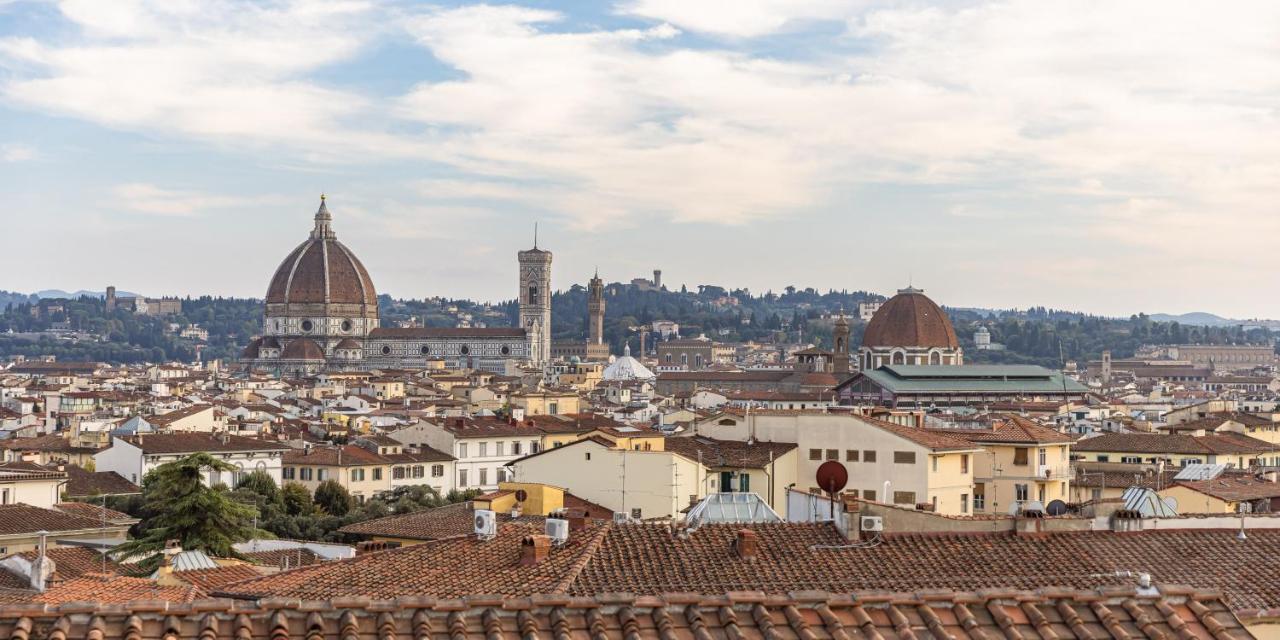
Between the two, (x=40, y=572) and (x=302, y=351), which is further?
(x=302, y=351)

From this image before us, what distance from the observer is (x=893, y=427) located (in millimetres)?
25766

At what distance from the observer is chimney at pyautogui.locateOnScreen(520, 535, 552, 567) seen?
42.3ft

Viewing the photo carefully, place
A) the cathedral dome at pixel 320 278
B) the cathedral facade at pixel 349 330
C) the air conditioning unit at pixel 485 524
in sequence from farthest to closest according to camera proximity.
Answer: the cathedral dome at pixel 320 278, the cathedral facade at pixel 349 330, the air conditioning unit at pixel 485 524

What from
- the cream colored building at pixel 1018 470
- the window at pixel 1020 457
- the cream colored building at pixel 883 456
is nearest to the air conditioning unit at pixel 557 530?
the cream colored building at pixel 883 456

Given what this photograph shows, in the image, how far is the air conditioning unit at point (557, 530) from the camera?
13664 mm

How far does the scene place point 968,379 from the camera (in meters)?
94.8

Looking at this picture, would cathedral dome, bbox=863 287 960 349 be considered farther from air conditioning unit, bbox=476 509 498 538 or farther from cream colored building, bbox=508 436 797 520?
air conditioning unit, bbox=476 509 498 538

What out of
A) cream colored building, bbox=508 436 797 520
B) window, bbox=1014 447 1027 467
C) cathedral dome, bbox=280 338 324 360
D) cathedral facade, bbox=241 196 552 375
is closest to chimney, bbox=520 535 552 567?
cream colored building, bbox=508 436 797 520

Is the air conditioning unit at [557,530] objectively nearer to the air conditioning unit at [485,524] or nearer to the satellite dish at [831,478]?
the air conditioning unit at [485,524]

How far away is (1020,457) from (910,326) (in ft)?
301

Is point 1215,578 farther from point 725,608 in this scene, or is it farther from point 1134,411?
point 1134,411

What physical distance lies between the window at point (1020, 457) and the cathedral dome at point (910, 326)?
3584 inches

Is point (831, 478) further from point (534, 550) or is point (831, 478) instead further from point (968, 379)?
point (968, 379)

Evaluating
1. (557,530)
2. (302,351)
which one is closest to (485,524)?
(557,530)
